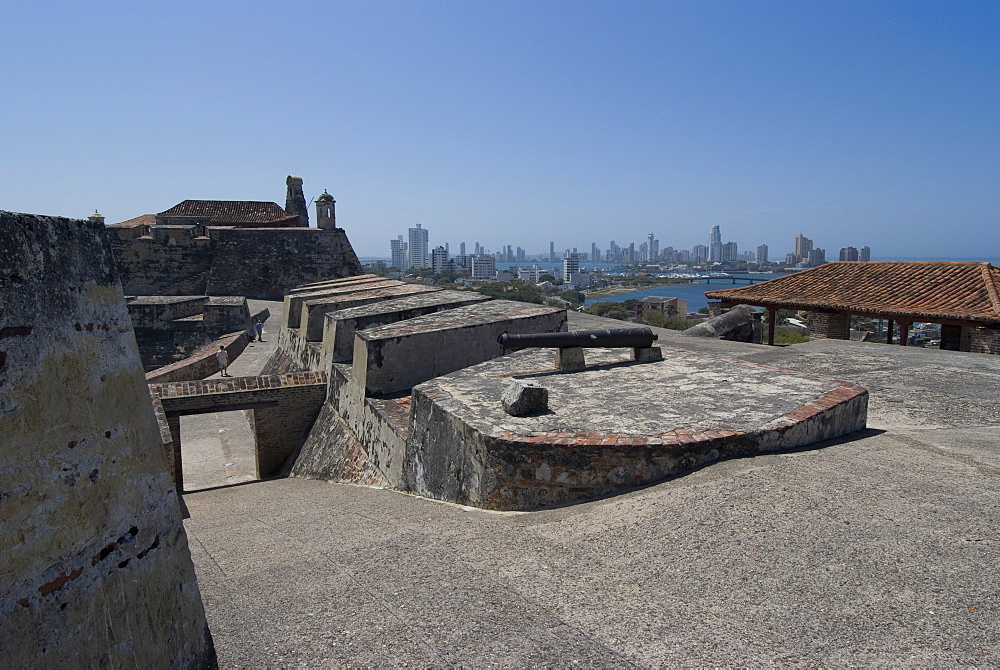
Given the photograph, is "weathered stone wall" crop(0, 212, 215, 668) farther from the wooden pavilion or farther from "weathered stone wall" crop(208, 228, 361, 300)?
"weathered stone wall" crop(208, 228, 361, 300)

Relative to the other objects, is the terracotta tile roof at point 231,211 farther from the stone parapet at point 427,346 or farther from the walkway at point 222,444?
the stone parapet at point 427,346

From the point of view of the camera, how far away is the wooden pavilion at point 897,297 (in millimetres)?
12562

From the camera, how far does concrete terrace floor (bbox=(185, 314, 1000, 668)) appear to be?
2771 millimetres

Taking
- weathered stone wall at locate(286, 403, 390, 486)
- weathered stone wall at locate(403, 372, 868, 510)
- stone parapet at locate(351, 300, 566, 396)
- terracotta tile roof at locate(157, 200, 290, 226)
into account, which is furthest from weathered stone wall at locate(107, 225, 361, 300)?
weathered stone wall at locate(403, 372, 868, 510)

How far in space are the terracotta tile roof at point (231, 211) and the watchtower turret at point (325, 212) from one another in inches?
137

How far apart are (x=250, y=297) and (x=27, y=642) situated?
74.8 feet

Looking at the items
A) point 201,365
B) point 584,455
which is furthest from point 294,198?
point 584,455

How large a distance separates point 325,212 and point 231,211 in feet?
21.3

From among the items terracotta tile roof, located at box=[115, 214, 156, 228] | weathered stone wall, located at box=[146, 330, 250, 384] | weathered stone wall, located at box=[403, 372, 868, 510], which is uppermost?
terracotta tile roof, located at box=[115, 214, 156, 228]

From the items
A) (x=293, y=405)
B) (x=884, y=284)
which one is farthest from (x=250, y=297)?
(x=884, y=284)

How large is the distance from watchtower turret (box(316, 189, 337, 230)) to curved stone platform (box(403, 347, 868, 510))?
20054mm

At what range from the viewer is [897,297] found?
14.2 metres

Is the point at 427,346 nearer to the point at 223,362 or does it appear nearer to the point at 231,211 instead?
the point at 223,362

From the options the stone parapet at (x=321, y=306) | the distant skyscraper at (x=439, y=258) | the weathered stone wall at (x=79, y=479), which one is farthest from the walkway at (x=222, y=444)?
the distant skyscraper at (x=439, y=258)
